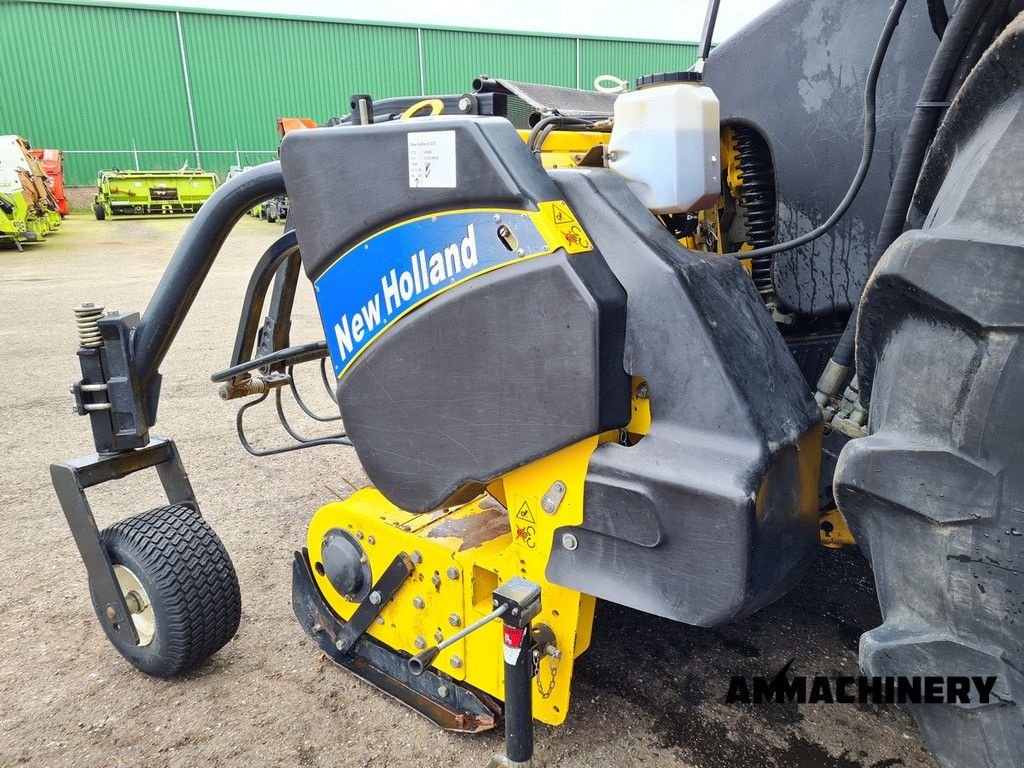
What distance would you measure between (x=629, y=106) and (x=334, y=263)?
0.64 metres

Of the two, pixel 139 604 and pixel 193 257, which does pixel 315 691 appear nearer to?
pixel 139 604

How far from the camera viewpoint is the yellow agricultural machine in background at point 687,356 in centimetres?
85

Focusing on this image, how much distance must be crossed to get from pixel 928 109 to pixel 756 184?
0.60m

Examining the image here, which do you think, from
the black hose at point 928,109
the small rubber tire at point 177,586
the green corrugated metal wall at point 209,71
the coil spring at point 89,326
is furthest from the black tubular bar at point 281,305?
the green corrugated metal wall at point 209,71

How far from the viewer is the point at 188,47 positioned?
2373 cm

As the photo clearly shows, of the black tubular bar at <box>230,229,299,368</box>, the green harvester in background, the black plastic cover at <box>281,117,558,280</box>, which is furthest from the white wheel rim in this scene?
the green harvester in background

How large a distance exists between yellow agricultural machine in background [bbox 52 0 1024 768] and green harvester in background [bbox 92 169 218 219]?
60.2 ft

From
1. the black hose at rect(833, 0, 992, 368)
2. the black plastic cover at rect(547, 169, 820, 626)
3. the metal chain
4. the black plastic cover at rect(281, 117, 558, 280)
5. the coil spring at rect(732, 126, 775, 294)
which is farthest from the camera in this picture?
the coil spring at rect(732, 126, 775, 294)

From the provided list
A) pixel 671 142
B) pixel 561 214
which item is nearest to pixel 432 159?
pixel 561 214

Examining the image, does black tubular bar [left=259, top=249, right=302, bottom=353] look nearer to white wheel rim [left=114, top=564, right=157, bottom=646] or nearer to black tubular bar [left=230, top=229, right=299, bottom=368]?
black tubular bar [left=230, top=229, right=299, bottom=368]

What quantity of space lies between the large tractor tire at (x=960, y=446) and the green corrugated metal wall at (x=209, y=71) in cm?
2542

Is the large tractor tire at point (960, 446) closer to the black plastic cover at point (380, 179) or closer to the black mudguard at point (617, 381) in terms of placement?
the black mudguard at point (617, 381)

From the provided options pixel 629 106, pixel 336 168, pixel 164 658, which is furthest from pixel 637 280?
pixel 164 658

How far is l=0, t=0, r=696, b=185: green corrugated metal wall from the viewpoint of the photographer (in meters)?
22.5
